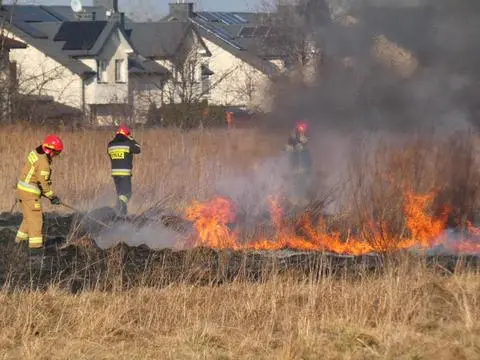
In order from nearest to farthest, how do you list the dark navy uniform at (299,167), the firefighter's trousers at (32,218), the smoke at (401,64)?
the smoke at (401,64) → the firefighter's trousers at (32,218) → the dark navy uniform at (299,167)

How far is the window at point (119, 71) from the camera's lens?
165 ft

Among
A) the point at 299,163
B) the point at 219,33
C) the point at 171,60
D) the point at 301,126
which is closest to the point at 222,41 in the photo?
the point at 219,33

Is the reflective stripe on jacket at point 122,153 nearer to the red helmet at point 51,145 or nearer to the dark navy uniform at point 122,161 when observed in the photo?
the dark navy uniform at point 122,161

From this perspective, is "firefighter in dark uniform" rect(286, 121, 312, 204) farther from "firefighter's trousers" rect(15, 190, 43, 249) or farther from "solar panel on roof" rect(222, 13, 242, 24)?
"solar panel on roof" rect(222, 13, 242, 24)

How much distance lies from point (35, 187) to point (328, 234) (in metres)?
3.82

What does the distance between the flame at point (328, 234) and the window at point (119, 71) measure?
38309mm

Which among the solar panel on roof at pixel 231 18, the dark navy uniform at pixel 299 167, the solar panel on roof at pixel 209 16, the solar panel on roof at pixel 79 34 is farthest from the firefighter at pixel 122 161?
the solar panel on roof at pixel 231 18

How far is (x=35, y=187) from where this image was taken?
11.7 meters

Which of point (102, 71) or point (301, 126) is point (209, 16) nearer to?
point (102, 71)

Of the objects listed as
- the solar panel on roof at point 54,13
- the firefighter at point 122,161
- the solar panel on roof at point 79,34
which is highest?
the solar panel on roof at point 54,13

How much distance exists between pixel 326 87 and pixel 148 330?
21.6 feet

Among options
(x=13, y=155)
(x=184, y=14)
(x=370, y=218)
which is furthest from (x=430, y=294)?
(x=184, y=14)

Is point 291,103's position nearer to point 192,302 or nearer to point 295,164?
point 295,164

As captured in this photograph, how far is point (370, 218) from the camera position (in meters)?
10.7
